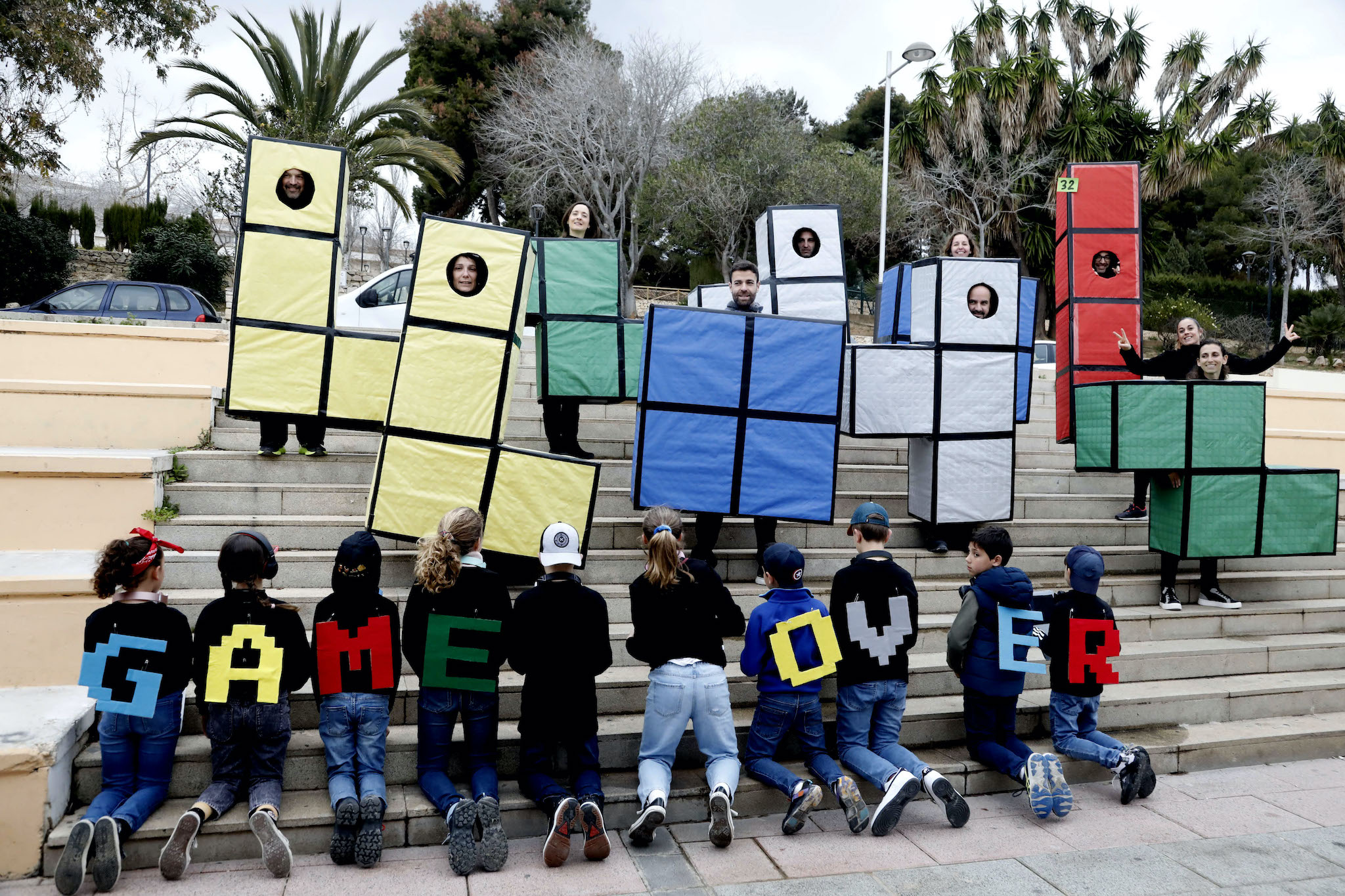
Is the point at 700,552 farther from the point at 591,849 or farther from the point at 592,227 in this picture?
the point at 592,227

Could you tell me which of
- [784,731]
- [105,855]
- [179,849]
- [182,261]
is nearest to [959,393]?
[784,731]

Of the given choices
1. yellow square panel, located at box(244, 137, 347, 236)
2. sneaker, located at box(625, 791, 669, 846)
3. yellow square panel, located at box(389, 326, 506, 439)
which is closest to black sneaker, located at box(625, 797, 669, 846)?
sneaker, located at box(625, 791, 669, 846)

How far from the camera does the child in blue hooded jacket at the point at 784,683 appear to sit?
4.21m

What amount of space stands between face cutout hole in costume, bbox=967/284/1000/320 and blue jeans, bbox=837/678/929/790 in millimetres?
3105

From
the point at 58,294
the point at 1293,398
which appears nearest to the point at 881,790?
the point at 1293,398

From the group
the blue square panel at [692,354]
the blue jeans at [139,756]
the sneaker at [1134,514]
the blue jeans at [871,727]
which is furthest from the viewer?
the sneaker at [1134,514]

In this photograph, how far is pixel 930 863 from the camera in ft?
12.7

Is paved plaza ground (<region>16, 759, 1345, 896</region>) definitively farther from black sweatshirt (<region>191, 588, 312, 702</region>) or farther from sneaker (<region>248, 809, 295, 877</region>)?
black sweatshirt (<region>191, 588, 312, 702</region>)

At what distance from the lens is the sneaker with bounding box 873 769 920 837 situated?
4031mm

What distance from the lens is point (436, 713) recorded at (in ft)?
13.1

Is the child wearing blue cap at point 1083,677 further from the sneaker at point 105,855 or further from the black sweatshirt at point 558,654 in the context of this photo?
the sneaker at point 105,855

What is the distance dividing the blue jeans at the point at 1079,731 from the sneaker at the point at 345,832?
11.1 ft

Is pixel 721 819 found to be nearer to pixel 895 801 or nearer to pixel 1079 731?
pixel 895 801

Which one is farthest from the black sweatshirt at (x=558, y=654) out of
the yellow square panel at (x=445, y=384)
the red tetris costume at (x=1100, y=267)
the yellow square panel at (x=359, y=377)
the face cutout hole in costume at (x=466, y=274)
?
the red tetris costume at (x=1100, y=267)
